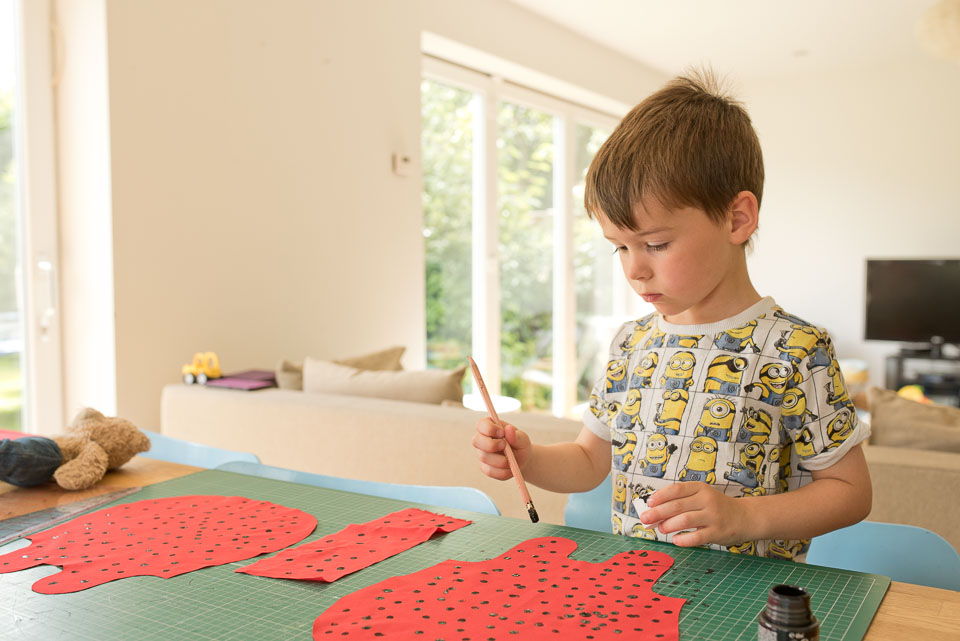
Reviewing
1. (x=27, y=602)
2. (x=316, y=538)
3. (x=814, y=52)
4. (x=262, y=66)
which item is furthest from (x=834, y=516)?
(x=814, y=52)

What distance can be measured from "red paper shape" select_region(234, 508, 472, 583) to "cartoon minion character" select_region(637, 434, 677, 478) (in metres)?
0.24

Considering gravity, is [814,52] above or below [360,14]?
above

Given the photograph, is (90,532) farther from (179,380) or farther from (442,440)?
(179,380)

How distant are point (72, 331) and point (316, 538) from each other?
87.2 inches

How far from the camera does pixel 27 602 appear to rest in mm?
812

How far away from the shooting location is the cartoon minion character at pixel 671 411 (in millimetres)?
1065

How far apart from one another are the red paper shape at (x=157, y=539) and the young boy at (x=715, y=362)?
0.29 metres

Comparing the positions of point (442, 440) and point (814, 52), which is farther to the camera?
point (814, 52)

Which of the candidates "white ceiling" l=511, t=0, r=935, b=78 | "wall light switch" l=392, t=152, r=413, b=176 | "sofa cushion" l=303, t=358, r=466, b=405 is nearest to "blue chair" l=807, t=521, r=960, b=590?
"sofa cushion" l=303, t=358, r=466, b=405

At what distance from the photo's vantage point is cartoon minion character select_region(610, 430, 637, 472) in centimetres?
111

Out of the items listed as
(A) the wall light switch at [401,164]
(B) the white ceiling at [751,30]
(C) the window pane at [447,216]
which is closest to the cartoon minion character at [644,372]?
(A) the wall light switch at [401,164]

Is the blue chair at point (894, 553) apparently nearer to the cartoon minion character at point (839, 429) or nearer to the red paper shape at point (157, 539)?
the cartoon minion character at point (839, 429)

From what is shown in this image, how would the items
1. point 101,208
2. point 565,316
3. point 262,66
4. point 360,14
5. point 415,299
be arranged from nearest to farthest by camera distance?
point 101,208, point 262,66, point 360,14, point 415,299, point 565,316

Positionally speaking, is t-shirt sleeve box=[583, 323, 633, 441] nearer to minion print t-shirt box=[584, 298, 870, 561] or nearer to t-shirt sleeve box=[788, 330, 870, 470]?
minion print t-shirt box=[584, 298, 870, 561]
